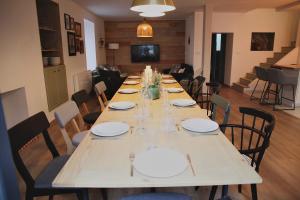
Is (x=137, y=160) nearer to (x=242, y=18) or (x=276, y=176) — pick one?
(x=276, y=176)

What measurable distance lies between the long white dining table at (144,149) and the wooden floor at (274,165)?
2.92ft

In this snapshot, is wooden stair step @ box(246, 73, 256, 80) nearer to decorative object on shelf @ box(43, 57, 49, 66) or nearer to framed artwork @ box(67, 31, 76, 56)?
framed artwork @ box(67, 31, 76, 56)

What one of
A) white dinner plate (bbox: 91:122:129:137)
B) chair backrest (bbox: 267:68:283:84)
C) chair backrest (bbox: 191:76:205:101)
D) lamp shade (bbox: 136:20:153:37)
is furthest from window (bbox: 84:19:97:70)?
white dinner plate (bbox: 91:122:129:137)

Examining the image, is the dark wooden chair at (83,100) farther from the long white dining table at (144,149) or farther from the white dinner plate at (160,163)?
the white dinner plate at (160,163)

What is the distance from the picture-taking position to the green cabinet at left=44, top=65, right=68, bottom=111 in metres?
4.14

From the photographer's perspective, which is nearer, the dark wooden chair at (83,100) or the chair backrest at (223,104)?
the chair backrest at (223,104)

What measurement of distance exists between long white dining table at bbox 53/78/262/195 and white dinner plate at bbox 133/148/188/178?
0.03 metres

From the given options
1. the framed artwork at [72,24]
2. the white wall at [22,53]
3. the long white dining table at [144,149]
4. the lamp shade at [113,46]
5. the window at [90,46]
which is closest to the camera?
the long white dining table at [144,149]

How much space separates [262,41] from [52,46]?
6.70 m

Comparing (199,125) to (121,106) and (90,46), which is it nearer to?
(121,106)

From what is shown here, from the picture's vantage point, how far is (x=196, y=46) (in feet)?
23.9

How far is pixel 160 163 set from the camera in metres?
1.15

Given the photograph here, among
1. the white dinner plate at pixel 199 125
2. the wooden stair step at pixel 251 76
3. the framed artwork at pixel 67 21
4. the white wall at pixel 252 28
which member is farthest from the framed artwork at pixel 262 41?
the white dinner plate at pixel 199 125

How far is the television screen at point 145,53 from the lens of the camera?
888 centimetres
